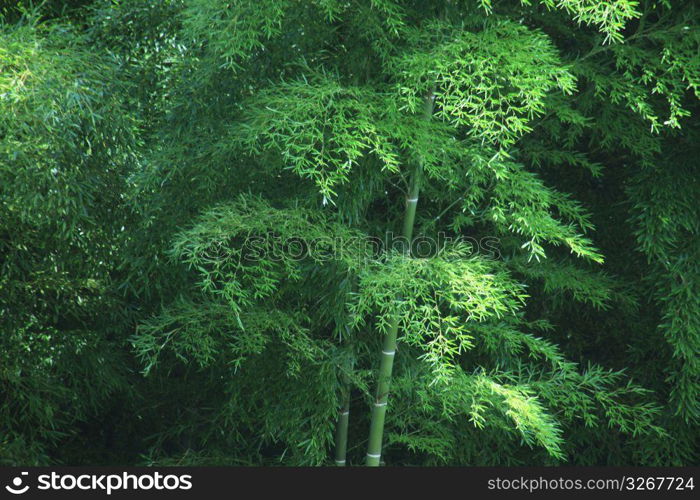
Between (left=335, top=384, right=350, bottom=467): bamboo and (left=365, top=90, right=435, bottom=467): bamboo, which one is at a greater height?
(left=365, top=90, right=435, bottom=467): bamboo

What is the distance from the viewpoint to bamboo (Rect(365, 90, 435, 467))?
3.31 m

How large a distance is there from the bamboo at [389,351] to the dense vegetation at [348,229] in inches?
0.5

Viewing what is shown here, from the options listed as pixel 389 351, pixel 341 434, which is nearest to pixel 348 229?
pixel 389 351

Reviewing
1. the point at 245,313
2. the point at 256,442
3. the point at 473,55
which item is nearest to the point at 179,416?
the point at 256,442

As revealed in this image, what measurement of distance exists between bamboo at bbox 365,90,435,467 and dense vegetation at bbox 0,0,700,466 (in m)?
0.01

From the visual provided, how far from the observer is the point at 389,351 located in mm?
3447

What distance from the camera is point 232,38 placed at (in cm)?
317

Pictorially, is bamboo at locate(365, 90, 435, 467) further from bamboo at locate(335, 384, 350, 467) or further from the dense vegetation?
bamboo at locate(335, 384, 350, 467)

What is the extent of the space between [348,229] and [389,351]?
0.52 metres

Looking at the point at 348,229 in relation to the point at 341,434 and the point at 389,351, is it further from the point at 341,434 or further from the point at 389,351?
the point at 341,434

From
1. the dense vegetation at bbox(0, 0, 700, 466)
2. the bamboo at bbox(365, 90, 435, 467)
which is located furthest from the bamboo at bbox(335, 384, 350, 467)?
the bamboo at bbox(365, 90, 435, 467)

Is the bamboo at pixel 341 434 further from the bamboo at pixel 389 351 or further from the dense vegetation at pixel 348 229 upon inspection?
the bamboo at pixel 389 351

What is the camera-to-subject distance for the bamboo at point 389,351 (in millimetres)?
3314

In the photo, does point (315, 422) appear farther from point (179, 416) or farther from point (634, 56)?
point (634, 56)
